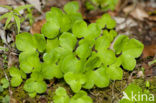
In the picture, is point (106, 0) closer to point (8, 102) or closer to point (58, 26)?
point (58, 26)

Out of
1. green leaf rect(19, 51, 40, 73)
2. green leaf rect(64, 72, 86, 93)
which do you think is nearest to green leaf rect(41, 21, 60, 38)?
green leaf rect(19, 51, 40, 73)

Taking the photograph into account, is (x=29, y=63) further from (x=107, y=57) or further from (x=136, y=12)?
(x=136, y=12)

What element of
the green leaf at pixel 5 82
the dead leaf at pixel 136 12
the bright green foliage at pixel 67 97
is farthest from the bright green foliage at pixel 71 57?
the dead leaf at pixel 136 12

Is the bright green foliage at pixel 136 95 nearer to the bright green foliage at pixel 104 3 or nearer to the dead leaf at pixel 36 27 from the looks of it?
the dead leaf at pixel 36 27

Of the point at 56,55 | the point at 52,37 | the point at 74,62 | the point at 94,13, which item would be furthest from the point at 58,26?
the point at 94,13

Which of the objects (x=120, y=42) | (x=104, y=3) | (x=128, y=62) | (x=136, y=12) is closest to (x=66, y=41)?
(x=120, y=42)
